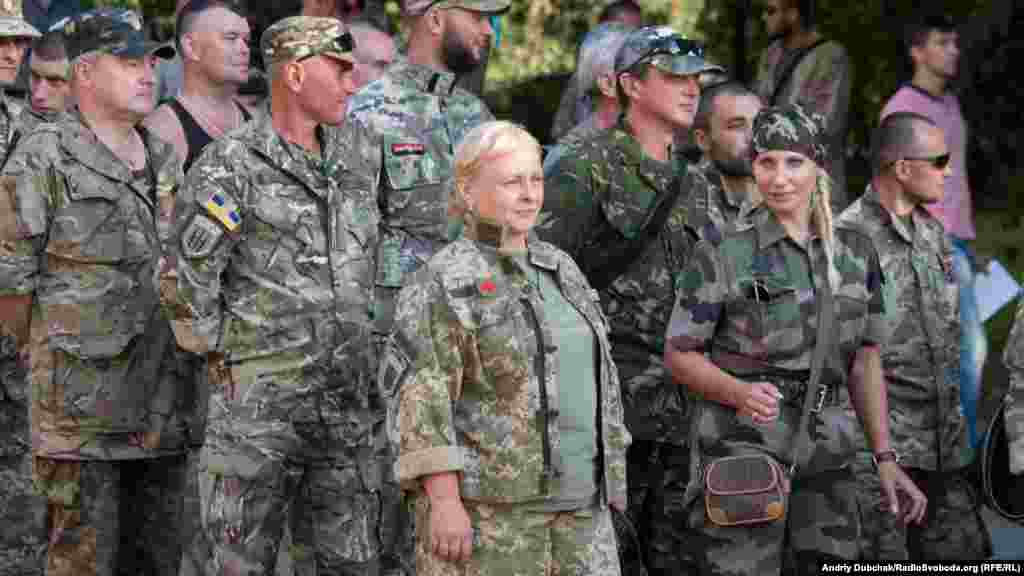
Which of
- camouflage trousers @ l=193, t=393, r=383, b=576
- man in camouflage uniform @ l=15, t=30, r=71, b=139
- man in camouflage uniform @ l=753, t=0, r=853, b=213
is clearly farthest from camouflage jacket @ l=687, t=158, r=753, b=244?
man in camouflage uniform @ l=753, t=0, r=853, b=213

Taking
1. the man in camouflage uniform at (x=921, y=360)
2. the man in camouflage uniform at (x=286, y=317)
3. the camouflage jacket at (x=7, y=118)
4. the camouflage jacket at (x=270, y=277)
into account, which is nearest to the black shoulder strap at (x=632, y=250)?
the man in camouflage uniform at (x=921, y=360)

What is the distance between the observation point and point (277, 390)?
7219mm

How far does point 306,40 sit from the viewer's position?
7.40m

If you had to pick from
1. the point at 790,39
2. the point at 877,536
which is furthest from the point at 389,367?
the point at 790,39

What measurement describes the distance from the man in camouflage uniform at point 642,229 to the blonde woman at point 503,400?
170 cm

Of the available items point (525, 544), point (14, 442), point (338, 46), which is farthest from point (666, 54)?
point (14, 442)

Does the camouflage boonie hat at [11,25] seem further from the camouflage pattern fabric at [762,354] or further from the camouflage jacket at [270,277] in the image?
the camouflage pattern fabric at [762,354]

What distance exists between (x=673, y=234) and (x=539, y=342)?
208 cm

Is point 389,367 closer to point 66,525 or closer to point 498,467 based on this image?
point 498,467

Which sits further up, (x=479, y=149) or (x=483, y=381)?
(x=479, y=149)

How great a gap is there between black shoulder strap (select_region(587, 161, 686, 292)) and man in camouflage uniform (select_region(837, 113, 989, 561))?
99 cm

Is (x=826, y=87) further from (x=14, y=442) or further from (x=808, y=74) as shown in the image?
(x=14, y=442)

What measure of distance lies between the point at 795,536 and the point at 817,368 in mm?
562

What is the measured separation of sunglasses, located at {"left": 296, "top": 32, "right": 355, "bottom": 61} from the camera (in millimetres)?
7398
